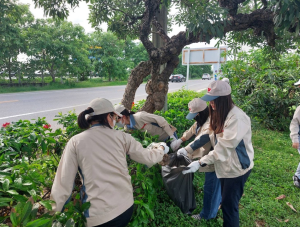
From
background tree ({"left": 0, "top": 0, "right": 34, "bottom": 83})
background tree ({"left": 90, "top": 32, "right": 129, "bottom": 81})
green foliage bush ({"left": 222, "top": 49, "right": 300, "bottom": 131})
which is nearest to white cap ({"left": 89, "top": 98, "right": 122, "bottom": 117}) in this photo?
green foliage bush ({"left": 222, "top": 49, "right": 300, "bottom": 131})

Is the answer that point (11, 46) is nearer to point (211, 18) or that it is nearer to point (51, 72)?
point (51, 72)

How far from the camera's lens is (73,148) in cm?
156

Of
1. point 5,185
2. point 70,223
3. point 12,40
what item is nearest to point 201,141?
point 70,223

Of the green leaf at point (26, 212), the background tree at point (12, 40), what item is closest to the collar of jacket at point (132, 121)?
the green leaf at point (26, 212)

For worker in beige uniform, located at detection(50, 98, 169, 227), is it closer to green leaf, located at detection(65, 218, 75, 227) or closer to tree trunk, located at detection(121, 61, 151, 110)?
green leaf, located at detection(65, 218, 75, 227)

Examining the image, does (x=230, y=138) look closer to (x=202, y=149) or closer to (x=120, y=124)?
(x=202, y=149)

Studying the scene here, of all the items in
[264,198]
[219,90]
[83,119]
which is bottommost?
[264,198]

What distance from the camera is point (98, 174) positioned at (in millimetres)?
1539

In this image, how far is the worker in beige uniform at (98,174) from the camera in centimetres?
152

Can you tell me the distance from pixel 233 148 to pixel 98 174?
115 centimetres

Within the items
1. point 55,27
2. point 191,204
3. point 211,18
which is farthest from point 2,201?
point 55,27

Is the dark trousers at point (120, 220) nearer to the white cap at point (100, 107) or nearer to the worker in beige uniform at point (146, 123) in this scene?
the white cap at point (100, 107)

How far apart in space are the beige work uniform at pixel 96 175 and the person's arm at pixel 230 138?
0.87 m

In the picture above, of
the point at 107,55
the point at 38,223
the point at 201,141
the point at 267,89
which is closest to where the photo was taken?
the point at 38,223
